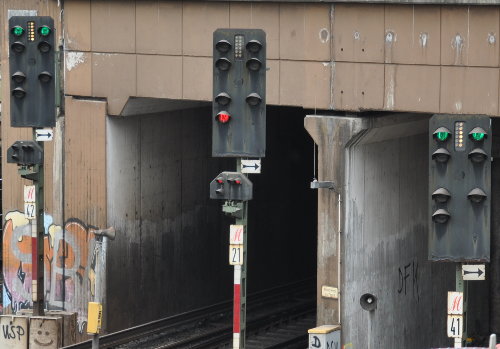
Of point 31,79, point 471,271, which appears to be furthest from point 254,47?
point 31,79

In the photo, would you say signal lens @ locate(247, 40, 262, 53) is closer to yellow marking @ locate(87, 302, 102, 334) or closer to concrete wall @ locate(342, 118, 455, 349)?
concrete wall @ locate(342, 118, 455, 349)

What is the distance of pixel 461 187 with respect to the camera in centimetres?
1825

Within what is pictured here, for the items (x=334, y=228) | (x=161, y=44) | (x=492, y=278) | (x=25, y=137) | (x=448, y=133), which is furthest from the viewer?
(x=492, y=278)

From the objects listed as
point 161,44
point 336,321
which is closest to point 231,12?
point 161,44

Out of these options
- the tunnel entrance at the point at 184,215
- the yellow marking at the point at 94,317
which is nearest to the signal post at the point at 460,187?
the yellow marking at the point at 94,317

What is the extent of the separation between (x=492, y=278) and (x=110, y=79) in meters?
10.4

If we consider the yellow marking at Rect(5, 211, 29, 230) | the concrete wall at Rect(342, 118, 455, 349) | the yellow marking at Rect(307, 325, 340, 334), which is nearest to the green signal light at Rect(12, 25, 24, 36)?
the yellow marking at Rect(5, 211, 29, 230)

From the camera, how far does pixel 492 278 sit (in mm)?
29938

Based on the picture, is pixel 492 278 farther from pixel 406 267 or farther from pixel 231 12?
pixel 231 12

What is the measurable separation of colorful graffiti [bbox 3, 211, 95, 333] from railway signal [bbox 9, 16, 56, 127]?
431cm

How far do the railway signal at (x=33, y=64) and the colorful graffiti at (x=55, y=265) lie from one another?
431 centimetres

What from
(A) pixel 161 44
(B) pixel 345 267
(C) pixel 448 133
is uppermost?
(A) pixel 161 44

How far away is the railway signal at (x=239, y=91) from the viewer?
1911cm

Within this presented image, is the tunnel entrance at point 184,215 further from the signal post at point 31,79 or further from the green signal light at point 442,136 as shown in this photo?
the green signal light at point 442,136
